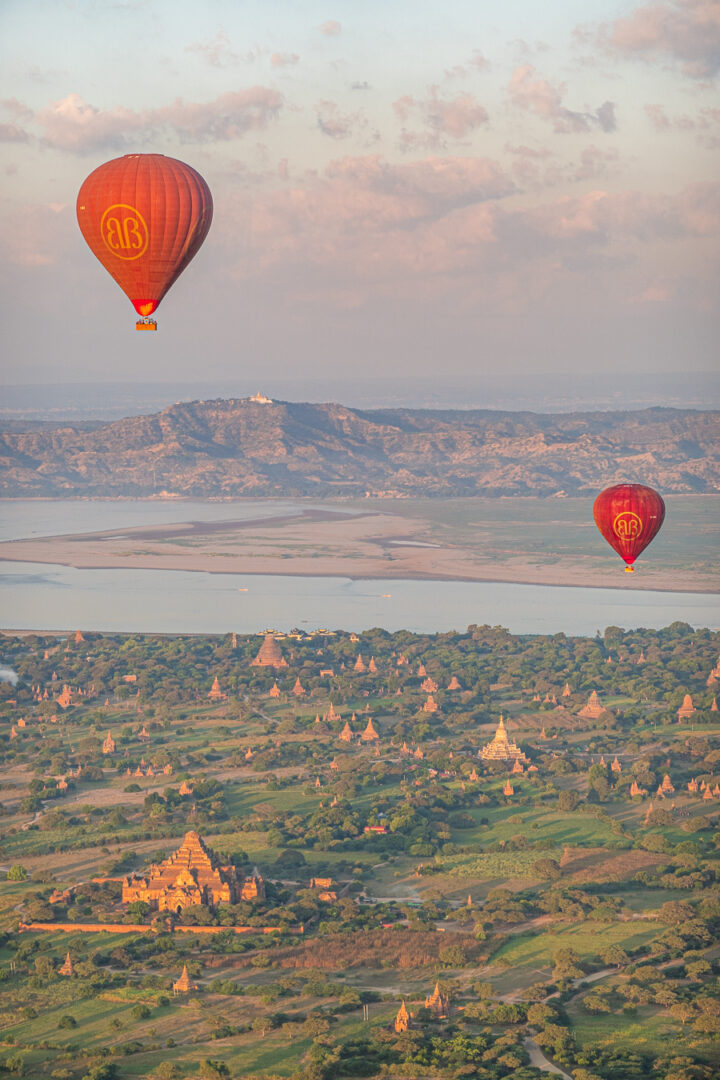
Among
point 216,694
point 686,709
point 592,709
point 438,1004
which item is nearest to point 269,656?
point 216,694

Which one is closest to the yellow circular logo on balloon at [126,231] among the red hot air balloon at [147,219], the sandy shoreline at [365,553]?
the red hot air balloon at [147,219]

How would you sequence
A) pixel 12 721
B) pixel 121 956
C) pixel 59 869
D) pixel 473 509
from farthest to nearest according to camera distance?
pixel 473 509 < pixel 12 721 < pixel 59 869 < pixel 121 956

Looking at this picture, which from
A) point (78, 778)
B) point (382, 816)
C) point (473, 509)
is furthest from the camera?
point (473, 509)

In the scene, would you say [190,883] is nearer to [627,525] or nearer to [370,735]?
[627,525]

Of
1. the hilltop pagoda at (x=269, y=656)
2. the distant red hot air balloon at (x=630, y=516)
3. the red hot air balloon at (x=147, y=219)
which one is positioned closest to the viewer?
the red hot air balloon at (x=147, y=219)

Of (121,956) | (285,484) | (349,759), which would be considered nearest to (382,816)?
(349,759)

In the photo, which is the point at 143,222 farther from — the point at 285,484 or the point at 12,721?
the point at 285,484

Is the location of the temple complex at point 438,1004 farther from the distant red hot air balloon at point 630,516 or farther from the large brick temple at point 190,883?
the distant red hot air balloon at point 630,516
